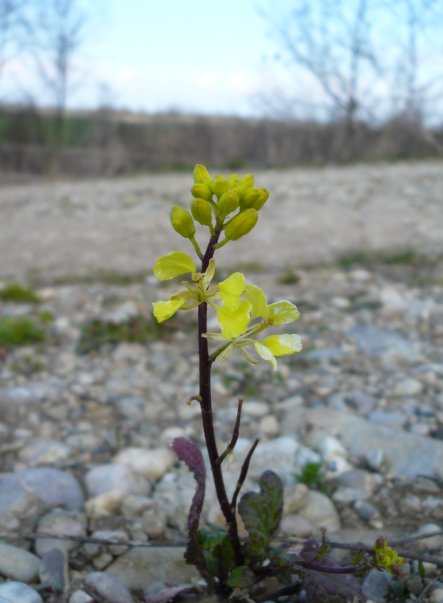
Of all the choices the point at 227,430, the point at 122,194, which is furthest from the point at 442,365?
the point at 122,194

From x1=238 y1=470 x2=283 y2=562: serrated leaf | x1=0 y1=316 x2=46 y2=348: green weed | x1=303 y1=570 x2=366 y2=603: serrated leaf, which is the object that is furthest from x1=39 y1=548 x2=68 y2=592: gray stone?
x1=0 y1=316 x2=46 y2=348: green weed

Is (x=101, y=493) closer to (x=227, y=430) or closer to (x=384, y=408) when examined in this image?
(x=227, y=430)

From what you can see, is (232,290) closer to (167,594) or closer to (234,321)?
(234,321)

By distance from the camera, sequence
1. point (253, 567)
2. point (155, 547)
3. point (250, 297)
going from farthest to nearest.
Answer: point (155, 547) < point (253, 567) < point (250, 297)

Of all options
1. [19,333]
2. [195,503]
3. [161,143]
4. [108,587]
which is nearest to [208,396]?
[195,503]

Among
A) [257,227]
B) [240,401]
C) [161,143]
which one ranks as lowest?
[240,401]

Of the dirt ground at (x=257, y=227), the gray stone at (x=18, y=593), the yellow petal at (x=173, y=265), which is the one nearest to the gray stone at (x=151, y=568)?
the gray stone at (x=18, y=593)

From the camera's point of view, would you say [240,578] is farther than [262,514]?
No
